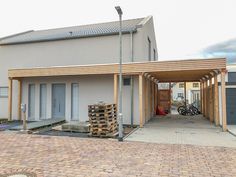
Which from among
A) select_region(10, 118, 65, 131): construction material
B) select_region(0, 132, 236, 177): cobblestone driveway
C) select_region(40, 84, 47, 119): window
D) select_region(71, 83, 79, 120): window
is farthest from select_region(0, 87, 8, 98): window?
select_region(0, 132, 236, 177): cobblestone driveway

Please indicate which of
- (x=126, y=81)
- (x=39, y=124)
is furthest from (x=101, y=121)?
(x=39, y=124)

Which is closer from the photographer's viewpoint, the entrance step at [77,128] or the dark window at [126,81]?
the entrance step at [77,128]

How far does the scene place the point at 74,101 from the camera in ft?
50.8

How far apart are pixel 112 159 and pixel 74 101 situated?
360 inches

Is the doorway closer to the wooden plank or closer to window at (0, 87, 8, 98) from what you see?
the wooden plank

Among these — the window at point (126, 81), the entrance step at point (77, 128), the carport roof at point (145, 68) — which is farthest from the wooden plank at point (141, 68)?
the entrance step at point (77, 128)

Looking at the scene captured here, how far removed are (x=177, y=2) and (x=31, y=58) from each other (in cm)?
1137

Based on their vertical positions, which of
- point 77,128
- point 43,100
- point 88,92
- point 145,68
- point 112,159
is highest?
point 145,68

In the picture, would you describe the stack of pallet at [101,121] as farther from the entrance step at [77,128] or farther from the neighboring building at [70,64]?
the neighboring building at [70,64]

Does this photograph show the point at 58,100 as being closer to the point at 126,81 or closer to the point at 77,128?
the point at 77,128

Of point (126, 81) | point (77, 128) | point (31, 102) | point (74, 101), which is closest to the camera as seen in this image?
point (77, 128)

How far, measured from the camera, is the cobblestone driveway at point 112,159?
576cm

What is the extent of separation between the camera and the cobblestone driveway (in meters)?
5.76

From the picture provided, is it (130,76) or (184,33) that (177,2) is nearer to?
(130,76)
